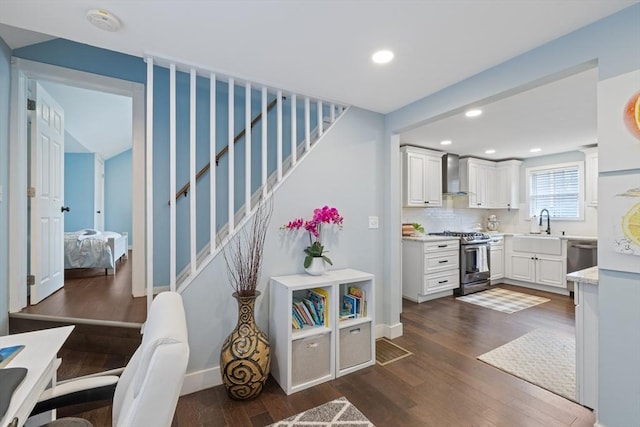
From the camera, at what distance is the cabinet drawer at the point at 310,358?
2.21m

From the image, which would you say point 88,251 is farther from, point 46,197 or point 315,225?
point 315,225

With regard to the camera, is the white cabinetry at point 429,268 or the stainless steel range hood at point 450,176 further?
the stainless steel range hood at point 450,176

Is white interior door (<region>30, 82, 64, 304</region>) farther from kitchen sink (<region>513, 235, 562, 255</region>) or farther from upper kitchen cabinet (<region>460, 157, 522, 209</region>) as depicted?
kitchen sink (<region>513, 235, 562, 255</region>)

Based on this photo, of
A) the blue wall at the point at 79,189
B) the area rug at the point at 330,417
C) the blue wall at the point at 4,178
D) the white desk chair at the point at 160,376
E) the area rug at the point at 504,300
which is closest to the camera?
the white desk chair at the point at 160,376

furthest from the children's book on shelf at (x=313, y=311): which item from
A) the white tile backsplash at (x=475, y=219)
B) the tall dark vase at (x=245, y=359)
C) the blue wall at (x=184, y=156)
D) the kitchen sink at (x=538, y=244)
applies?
the kitchen sink at (x=538, y=244)

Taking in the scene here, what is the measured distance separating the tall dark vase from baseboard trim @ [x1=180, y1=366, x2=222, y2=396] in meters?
0.22

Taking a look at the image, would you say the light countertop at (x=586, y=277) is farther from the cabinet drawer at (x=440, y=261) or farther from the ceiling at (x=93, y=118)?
the ceiling at (x=93, y=118)

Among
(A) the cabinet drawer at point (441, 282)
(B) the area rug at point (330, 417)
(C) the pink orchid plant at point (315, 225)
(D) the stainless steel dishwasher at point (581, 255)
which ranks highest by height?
(C) the pink orchid plant at point (315, 225)

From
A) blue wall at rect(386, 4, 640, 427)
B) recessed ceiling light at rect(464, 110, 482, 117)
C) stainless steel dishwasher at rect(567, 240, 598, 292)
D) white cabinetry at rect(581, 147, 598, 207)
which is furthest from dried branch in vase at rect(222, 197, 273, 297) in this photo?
white cabinetry at rect(581, 147, 598, 207)

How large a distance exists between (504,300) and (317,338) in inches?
141

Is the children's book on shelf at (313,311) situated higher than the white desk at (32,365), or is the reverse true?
the white desk at (32,365)

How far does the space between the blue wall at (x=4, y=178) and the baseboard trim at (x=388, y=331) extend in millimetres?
3142

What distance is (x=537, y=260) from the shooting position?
5.03 meters

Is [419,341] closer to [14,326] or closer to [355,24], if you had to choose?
[355,24]
